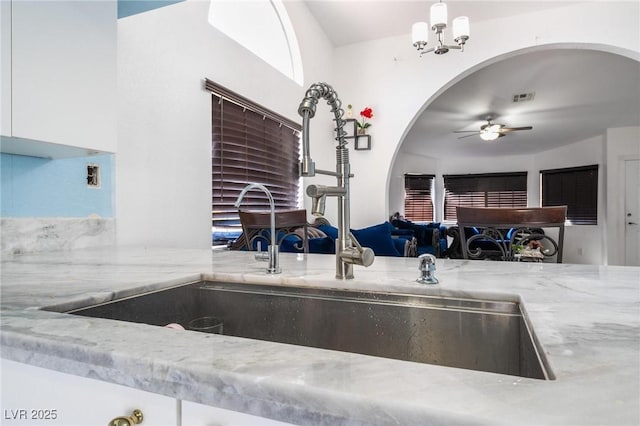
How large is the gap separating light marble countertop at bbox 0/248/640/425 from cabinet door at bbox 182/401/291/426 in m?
0.02

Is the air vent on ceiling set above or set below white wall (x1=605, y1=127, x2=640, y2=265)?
above

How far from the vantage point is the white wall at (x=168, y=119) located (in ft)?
6.18

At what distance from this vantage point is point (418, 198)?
8805mm

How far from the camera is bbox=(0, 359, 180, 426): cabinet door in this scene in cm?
45

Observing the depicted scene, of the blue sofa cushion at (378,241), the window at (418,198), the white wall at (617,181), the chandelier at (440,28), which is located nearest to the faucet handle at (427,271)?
the blue sofa cushion at (378,241)

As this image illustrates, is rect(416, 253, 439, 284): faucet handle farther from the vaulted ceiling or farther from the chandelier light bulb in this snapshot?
the vaulted ceiling

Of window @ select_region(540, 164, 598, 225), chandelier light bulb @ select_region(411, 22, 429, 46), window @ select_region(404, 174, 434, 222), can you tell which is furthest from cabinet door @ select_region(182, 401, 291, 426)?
window @ select_region(404, 174, 434, 222)

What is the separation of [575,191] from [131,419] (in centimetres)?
857

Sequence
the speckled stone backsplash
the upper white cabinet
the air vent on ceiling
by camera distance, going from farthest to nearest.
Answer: the air vent on ceiling
the speckled stone backsplash
the upper white cabinet

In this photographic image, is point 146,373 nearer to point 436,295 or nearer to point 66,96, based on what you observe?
point 436,295

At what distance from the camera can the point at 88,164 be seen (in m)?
1.67

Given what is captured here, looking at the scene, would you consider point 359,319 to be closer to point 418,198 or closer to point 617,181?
point 617,181

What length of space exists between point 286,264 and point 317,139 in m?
3.18

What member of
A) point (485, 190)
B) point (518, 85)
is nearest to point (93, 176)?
point (518, 85)
